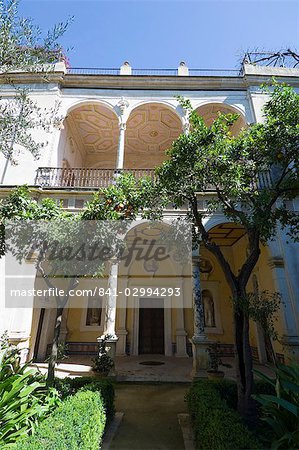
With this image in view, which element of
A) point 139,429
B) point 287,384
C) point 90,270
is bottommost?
point 139,429

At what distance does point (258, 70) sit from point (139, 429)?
13.8 meters

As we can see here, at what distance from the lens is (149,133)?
42.7 ft

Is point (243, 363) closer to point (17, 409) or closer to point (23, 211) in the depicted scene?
point (17, 409)

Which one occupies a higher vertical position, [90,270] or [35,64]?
[35,64]

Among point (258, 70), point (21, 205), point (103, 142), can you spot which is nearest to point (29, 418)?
point (21, 205)

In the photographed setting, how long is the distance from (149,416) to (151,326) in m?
6.66

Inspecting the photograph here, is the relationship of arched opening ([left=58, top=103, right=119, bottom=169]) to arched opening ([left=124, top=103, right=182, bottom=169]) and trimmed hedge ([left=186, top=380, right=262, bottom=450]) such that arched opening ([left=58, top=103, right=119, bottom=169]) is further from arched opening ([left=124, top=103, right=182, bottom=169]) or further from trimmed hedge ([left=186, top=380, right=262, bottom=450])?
trimmed hedge ([left=186, top=380, right=262, bottom=450])

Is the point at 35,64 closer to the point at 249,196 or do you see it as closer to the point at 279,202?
the point at 249,196

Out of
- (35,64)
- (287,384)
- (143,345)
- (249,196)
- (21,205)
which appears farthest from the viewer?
(143,345)

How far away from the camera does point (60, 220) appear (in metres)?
4.62

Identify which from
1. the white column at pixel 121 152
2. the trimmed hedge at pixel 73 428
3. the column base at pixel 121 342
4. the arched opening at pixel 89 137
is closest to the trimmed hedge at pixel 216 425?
the trimmed hedge at pixel 73 428

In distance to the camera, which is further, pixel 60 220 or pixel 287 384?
pixel 60 220

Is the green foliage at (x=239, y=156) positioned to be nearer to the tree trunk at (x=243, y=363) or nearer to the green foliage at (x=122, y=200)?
the green foliage at (x=122, y=200)

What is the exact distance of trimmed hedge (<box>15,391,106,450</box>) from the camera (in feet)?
8.39
